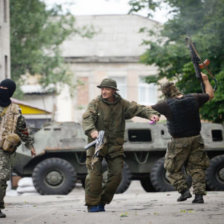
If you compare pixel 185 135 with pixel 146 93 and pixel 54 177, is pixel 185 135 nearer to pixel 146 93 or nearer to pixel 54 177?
pixel 54 177

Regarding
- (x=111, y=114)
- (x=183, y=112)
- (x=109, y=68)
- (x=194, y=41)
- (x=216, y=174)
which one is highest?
(x=109, y=68)

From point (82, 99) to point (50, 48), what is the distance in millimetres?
5941

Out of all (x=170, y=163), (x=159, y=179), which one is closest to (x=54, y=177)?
(x=159, y=179)

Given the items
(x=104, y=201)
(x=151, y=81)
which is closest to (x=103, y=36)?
(x=151, y=81)

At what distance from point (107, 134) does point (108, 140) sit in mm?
77

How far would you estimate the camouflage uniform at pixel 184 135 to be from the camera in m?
11.4

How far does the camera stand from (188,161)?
1166cm

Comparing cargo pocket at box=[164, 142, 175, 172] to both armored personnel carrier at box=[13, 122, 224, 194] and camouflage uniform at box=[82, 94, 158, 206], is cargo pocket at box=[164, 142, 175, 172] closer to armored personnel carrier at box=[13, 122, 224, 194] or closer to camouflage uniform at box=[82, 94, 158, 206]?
camouflage uniform at box=[82, 94, 158, 206]

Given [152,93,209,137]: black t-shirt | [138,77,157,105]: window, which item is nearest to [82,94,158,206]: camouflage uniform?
[152,93,209,137]: black t-shirt

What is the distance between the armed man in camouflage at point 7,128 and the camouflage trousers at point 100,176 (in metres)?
0.94

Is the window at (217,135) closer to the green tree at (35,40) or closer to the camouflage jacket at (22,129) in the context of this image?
the camouflage jacket at (22,129)

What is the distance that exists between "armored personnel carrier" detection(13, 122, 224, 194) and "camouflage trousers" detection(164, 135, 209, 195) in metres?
7.09

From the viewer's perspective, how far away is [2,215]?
32.9ft

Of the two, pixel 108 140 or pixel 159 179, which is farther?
pixel 159 179
